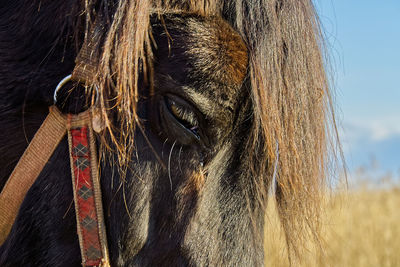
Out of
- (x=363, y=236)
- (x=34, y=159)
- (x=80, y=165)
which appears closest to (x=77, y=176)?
(x=80, y=165)

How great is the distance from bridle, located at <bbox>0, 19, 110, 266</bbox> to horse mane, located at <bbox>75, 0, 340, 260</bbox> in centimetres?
7

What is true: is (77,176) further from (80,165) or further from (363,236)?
(363,236)

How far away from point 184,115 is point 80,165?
1.08 feet

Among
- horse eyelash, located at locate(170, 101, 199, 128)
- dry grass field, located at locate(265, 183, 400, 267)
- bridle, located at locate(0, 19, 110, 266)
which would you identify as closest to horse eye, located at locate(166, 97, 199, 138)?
horse eyelash, located at locate(170, 101, 199, 128)

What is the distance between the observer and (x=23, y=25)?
148cm

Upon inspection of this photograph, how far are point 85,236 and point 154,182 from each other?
0.81ft

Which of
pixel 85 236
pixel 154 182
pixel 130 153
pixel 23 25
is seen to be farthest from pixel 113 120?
pixel 23 25

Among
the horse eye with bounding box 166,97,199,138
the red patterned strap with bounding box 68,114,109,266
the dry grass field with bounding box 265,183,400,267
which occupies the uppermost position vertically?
the horse eye with bounding box 166,97,199,138

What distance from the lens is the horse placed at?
1.32 metres

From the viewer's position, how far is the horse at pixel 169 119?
4.33 feet

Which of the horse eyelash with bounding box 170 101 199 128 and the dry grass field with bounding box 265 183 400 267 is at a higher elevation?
the horse eyelash with bounding box 170 101 199 128

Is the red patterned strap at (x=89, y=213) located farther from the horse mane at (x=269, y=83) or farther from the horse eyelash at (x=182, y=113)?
the horse eyelash at (x=182, y=113)

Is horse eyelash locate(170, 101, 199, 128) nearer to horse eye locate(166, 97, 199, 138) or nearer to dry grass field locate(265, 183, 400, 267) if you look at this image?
Result: horse eye locate(166, 97, 199, 138)

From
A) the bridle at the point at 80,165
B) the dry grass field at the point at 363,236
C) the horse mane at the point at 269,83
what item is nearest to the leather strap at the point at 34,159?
the bridle at the point at 80,165
